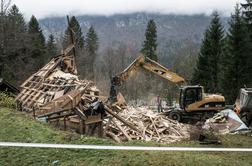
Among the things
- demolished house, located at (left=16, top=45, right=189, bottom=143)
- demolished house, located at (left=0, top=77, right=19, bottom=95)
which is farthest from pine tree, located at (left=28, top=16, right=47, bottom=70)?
demolished house, located at (left=16, top=45, right=189, bottom=143)

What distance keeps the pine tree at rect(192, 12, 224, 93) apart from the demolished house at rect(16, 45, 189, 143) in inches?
1060

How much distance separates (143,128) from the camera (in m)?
21.1

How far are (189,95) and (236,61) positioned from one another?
51.0 ft

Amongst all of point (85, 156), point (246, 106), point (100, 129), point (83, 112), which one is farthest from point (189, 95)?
point (85, 156)

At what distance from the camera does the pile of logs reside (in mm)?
19797

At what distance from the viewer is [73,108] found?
18.6 meters

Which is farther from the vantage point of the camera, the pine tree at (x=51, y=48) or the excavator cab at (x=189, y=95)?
the pine tree at (x=51, y=48)

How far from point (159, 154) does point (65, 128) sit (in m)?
7.53

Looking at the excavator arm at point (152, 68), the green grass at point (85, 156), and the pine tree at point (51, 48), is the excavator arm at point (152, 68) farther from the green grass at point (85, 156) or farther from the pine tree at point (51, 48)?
the pine tree at point (51, 48)

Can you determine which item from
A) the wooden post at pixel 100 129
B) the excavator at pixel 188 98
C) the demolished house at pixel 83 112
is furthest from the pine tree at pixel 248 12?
the wooden post at pixel 100 129

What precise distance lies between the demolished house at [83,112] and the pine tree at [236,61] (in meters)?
19.8

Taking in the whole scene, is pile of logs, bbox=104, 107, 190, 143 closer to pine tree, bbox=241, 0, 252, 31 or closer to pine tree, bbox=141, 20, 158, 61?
pine tree, bbox=241, 0, 252, 31

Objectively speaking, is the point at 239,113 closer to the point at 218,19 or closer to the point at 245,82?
the point at 245,82

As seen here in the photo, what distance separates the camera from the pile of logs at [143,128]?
65.0 ft
